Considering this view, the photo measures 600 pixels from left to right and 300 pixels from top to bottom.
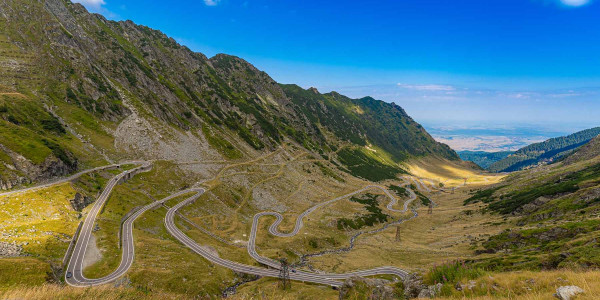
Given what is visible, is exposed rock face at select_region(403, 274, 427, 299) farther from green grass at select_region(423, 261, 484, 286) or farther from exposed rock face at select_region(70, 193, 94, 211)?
exposed rock face at select_region(70, 193, 94, 211)

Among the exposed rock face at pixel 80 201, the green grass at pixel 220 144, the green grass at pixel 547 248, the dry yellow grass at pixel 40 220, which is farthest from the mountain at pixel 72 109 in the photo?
the green grass at pixel 547 248

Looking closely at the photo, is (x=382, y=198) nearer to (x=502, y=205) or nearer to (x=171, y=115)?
(x=502, y=205)

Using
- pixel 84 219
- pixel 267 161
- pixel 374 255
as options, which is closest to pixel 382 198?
pixel 267 161

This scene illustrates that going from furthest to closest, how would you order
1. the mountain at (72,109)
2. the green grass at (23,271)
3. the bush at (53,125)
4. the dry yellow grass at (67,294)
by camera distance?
the bush at (53,125) < the mountain at (72,109) < the green grass at (23,271) < the dry yellow grass at (67,294)

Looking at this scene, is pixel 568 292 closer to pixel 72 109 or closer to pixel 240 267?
pixel 240 267

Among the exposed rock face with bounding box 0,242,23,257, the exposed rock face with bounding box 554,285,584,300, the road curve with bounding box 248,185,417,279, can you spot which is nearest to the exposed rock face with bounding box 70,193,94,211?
the exposed rock face with bounding box 0,242,23,257

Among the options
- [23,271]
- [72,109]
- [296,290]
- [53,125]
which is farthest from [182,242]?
[72,109]

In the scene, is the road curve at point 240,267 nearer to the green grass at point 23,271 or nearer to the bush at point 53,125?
the green grass at point 23,271
